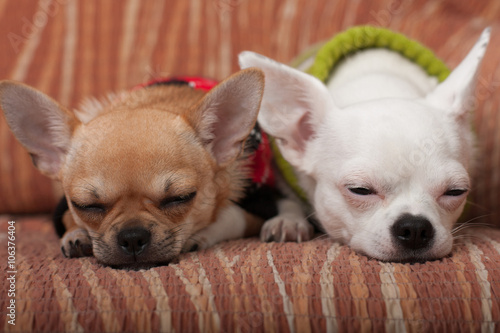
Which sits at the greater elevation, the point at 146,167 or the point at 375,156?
the point at 375,156

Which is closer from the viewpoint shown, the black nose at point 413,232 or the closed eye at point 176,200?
the black nose at point 413,232

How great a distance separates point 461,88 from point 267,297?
2.65 feet

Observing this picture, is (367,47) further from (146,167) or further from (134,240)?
(134,240)

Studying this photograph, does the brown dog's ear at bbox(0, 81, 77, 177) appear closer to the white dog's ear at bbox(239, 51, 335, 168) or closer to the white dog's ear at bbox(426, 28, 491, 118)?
the white dog's ear at bbox(239, 51, 335, 168)

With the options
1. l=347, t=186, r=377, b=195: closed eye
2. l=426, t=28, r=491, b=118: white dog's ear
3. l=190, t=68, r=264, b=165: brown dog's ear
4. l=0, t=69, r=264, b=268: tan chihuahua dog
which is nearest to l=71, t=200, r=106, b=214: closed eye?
l=0, t=69, r=264, b=268: tan chihuahua dog

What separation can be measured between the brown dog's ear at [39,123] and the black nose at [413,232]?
908mm

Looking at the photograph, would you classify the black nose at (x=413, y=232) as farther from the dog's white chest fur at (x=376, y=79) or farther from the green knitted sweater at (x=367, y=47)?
the green knitted sweater at (x=367, y=47)

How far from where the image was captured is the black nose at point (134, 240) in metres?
1.16

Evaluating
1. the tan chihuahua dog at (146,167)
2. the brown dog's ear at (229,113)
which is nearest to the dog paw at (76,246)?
the tan chihuahua dog at (146,167)

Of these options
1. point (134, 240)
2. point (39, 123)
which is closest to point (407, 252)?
point (134, 240)

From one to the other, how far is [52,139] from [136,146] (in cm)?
34

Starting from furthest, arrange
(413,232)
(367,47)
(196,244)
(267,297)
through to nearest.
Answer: (367,47), (196,244), (413,232), (267,297)

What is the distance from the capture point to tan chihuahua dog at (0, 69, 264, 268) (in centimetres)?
120

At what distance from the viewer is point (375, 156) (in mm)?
1214
